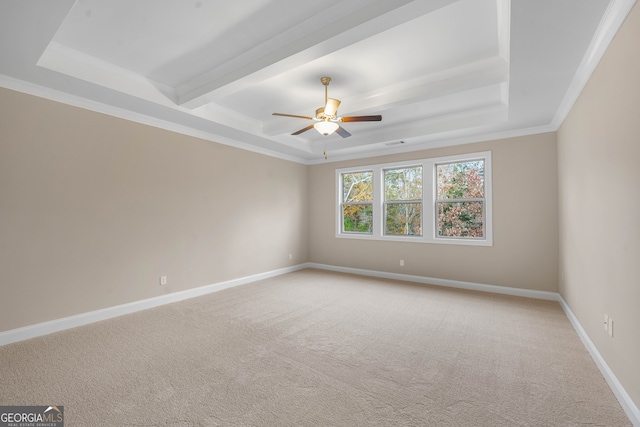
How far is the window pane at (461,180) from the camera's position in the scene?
499 cm

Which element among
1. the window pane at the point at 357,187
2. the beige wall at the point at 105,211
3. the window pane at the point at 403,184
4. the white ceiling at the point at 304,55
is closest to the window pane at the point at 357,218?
the window pane at the point at 357,187

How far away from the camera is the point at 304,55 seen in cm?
254

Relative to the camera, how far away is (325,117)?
11.3 ft

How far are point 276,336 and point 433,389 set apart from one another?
1.59 m

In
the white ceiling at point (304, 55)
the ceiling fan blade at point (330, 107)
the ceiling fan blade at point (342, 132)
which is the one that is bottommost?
the ceiling fan blade at point (342, 132)

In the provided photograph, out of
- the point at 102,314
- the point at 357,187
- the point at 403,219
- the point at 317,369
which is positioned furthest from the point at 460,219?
the point at 102,314

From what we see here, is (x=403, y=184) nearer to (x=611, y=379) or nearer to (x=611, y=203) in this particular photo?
(x=611, y=203)

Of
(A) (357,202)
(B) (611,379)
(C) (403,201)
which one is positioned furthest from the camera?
(A) (357,202)

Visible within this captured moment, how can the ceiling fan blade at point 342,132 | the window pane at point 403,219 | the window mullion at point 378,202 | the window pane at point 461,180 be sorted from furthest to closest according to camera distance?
the window mullion at point 378,202
the window pane at point 403,219
the window pane at point 461,180
the ceiling fan blade at point 342,132

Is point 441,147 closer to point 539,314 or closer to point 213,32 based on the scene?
point 539,314

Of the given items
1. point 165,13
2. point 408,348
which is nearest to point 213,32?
point 165,13

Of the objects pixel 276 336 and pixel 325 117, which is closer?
pixel 276 336

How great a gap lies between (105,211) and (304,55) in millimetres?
3032

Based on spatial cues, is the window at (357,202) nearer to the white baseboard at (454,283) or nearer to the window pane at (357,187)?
the window pane at (357,187)
